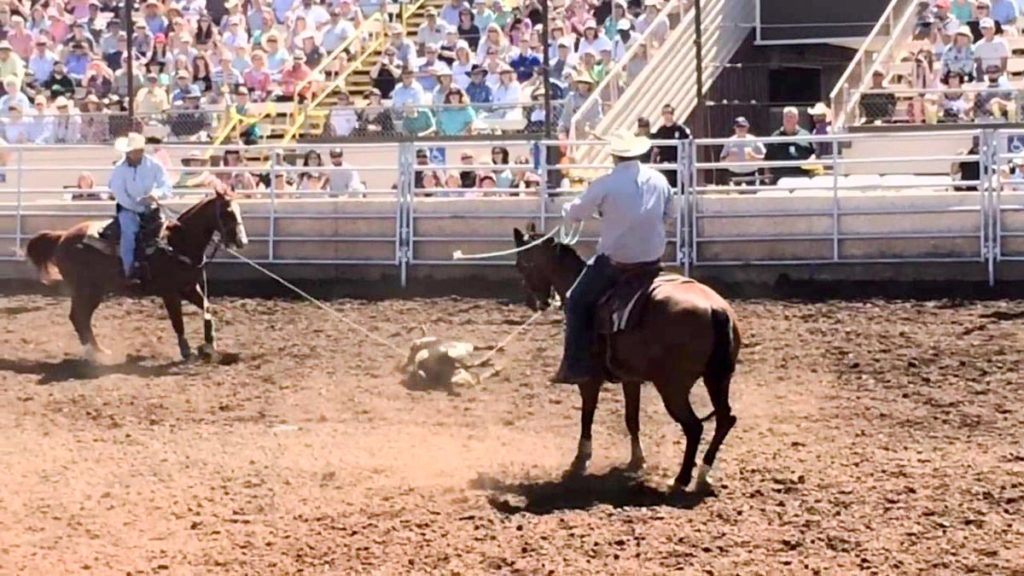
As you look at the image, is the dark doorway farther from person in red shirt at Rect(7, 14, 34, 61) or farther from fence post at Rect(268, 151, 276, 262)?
person in red shirt at Rect(7, 14, 34, 61)

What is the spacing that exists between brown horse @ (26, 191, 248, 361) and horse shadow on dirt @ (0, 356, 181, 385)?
7.7 inches

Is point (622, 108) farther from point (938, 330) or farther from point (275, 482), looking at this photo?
point (275, 482)

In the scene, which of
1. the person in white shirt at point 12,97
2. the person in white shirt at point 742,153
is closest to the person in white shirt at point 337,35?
the person in white shirt at point 12,97

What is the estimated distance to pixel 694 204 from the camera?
614 inches

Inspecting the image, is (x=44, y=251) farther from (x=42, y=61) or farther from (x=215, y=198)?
(x=42, y=61)

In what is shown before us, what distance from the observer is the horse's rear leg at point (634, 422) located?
8992 mm

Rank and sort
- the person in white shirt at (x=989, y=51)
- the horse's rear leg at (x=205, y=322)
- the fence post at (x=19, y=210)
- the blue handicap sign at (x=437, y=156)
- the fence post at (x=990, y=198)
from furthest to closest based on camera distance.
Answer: the person in white shirt at (x=989, y=51) → the blue handicap sign at (x=437, y=156) → the fence post at (x=19, y=210) → the fence post at (x=990, y=198) → the horse's rear leg at (x=205, y=322)

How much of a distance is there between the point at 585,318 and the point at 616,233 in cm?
48

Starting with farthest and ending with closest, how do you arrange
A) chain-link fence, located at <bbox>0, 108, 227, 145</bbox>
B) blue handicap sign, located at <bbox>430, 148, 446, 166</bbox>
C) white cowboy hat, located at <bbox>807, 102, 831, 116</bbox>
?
1. chain-link fence, located at <bbox>0, 108, 227, 145</bbox>
2. blue handicap sign, located at <bbox>430, 148, 446, 166</bbox>
3. white cowboy hat, located at <bbox>807, 102, 831, 116</bbox>

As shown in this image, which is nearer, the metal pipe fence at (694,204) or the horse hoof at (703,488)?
the horse hoof at (703,488)

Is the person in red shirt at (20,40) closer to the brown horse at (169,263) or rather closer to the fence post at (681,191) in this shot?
the brown horse at (169,263)

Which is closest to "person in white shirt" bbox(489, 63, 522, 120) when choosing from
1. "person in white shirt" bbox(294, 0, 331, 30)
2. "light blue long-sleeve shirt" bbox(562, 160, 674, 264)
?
"person in white shirt" bbox(294, 0, 331, 30)

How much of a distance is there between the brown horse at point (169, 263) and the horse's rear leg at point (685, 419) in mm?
5345

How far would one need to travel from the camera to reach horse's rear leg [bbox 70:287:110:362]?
13227mm
